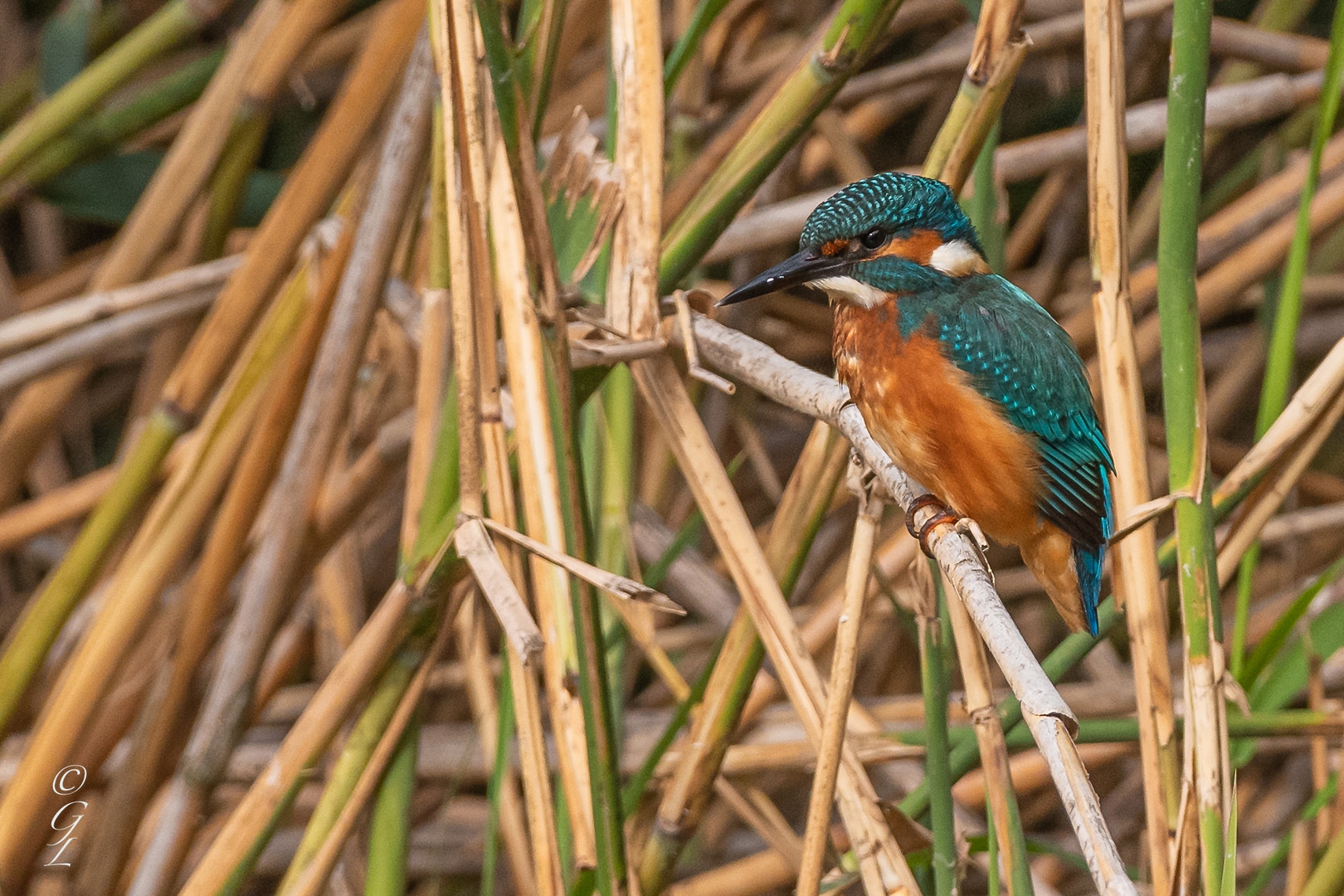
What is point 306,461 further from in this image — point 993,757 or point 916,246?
point 993,757

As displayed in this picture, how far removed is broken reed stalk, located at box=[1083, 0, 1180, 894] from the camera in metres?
1.01

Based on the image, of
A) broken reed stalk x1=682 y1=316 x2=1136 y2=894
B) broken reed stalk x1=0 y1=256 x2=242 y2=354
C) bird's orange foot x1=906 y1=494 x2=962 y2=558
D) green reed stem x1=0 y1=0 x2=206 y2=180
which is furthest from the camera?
green reed stem x1=0 y1=0 x2=206 y2=180

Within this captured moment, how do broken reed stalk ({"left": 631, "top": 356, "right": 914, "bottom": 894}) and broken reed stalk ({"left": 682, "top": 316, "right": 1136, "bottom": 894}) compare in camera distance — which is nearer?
broken reed stalk ({"left": 682, "top": 316, "right": 1136, "bottom": 894})

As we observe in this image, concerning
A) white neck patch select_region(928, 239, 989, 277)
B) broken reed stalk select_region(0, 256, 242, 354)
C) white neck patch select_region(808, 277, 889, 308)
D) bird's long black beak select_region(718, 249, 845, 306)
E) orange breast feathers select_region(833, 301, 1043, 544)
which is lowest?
orange breast feathers select_region(833, 301, 1043, 544)

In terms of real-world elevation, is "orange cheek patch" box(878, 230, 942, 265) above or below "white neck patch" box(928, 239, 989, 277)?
below

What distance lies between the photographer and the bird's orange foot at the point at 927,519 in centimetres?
122

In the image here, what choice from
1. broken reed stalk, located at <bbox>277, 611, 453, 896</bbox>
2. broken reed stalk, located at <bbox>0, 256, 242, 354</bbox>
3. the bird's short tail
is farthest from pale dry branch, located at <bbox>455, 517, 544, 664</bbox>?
broken reed stalk, located at <bbox>0, 256, 242, 354</bbox>

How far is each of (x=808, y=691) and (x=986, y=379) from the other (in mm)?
420

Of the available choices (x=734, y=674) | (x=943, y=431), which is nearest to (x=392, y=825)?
(x=734, y=674)

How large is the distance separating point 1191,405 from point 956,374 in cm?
32

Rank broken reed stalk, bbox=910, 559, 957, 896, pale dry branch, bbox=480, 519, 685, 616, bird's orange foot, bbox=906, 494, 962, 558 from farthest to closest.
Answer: bird's orange foot, bbox=906, 494, 962, 558
broken reed stalk, bbox=910, 559, 957, 896
pale dry branch, bbox=480, 519, 685, 616

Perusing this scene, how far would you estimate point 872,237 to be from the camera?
4.09 feet

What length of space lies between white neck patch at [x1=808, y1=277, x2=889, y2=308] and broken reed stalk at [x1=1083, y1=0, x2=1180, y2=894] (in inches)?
11.1

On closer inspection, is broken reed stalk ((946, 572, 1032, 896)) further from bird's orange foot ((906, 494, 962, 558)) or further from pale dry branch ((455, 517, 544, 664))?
pale dry branch ((455, 517, 544, 664))
